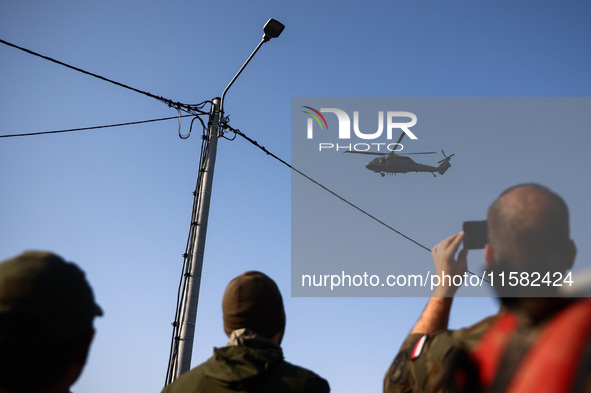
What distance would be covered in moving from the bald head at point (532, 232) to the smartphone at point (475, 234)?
0.69 metres

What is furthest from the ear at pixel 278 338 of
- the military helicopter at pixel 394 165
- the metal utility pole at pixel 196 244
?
the military helicopter at pixel 394 165

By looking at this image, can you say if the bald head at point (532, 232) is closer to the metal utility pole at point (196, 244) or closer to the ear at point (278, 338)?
the ear at point (278, 338)

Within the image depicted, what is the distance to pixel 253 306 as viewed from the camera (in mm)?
2783

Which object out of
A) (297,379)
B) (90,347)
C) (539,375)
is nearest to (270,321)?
(297,379)

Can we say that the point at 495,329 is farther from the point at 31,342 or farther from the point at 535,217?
the point at 31,342

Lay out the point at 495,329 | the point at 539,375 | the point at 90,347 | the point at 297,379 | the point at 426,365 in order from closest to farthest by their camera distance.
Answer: the point at 539,375 < the point at 495,329 < the point at 426,365 < the point at 90,347 < the point at 297,379

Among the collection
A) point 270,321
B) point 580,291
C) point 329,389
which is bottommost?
point 329,389

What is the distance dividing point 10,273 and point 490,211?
1.46 m

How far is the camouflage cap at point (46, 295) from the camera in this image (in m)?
1.56

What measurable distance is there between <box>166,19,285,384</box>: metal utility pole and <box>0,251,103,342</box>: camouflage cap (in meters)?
5.25

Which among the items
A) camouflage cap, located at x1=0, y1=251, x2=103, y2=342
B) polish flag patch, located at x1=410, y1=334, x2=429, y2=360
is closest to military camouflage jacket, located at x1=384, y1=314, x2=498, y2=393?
polish flag patch, located at x1=410, y1=334, x2=429, y2=360

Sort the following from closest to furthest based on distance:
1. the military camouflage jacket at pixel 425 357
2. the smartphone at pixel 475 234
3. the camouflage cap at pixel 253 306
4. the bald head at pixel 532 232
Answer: the bald head at pixel 532 232 < the military camouflage jacket at pixel 425 357 < the smartphone at pixel 475 234 < the camouflage cap at pixel 253 306

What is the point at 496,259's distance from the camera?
86 cm

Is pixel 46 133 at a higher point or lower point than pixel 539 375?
higher
